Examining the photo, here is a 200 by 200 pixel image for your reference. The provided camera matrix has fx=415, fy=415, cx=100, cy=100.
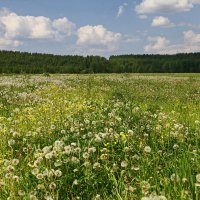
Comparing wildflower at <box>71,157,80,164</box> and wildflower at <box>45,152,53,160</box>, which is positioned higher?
wildflower at <box>45,152,53,160</box>

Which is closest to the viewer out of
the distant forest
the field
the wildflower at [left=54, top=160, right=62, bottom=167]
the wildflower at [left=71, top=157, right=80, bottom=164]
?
the field

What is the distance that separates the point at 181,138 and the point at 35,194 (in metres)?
3.31

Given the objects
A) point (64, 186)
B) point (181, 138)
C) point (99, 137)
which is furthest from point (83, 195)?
point (181, 138)

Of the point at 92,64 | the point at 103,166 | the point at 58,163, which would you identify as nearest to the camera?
the point at 58,163

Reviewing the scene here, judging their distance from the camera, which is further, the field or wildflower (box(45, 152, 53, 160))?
wildflower (box(45, 152, 53, 160))

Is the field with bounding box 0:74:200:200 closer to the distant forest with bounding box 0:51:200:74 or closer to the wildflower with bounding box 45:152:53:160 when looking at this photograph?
the wildflower with bounding box 45:152:53:160

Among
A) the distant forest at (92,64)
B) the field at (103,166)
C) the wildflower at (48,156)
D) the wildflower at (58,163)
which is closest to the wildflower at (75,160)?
the field at (103,166)

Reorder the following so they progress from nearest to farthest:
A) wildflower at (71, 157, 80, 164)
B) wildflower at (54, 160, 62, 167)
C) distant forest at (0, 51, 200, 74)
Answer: wildflower at (54, 160, 62, 167) < wildflower at (71, 157, 80, 164) < distant forest at (0, 51, 200, 74)

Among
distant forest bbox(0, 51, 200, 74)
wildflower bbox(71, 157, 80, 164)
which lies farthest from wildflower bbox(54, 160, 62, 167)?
distant forest bbox(0, 51, 200, 74)

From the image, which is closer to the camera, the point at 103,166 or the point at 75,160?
the point at 75,160

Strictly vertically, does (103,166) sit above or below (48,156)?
below

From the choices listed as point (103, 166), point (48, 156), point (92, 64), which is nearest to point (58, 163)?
point (48, 156)

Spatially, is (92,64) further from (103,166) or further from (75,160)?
(75,160)

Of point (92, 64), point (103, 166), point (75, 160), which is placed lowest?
point (92, 64)
